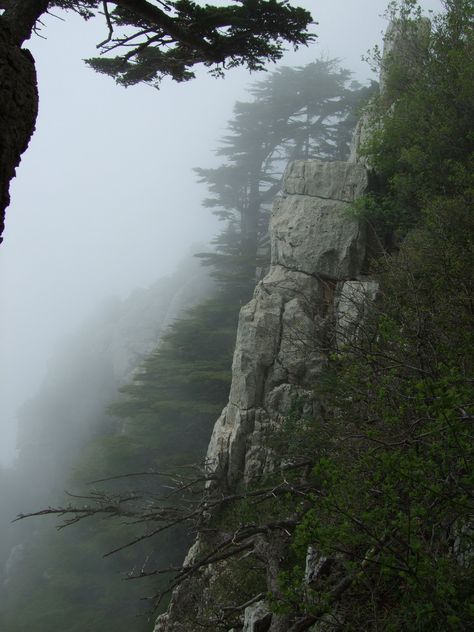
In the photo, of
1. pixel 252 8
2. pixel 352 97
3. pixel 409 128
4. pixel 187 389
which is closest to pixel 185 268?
pixel 352 97

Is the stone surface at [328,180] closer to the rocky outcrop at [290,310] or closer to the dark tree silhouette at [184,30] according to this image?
the rocky outcrop at [290,310]

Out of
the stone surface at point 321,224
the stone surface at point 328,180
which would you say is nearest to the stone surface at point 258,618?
the stone surface at point 321,224

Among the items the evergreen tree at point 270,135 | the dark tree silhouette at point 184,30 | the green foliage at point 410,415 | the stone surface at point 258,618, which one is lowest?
the stone surface at point 258,618

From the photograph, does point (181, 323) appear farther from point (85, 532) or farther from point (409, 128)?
point (409, 128)

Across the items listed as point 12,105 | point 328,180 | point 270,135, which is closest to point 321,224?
point 328,180

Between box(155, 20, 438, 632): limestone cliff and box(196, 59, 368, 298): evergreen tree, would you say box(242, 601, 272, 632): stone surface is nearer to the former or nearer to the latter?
box(155, 20, 438, 632): limestone cliff

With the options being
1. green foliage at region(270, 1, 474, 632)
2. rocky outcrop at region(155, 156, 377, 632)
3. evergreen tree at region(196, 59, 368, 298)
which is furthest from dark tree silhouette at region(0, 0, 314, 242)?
evergreen tree at region(196, 59, 368, 298)

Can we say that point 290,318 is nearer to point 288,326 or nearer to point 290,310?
point 290,310

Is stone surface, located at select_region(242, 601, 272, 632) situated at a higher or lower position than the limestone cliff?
lower

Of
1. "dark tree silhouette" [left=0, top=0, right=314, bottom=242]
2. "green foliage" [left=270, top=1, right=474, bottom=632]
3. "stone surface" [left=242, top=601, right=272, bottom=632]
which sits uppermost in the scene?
"dark tree silhouette" [left=0, top=0, right=314, bottom=242]

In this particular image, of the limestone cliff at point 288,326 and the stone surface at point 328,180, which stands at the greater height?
the stone surface at point 328,180

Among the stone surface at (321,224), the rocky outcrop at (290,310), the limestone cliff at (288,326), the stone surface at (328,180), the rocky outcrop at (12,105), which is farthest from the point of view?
the stone surface at (328,180)

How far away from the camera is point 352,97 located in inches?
→ 964

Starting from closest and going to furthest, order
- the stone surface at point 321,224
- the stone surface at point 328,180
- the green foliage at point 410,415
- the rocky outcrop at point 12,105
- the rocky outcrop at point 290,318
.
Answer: the rocky outcrop at point 12,105, the green foliage at point 410,415, the rocky outcrop at point 290,318, the stone surface at point 321,224, the stone surface at point 328,180
